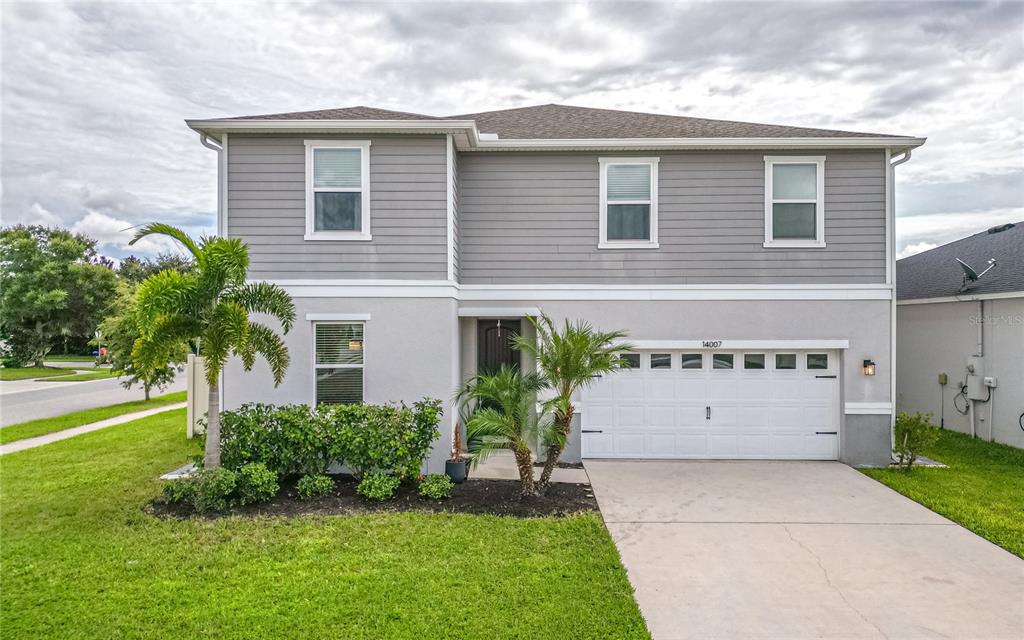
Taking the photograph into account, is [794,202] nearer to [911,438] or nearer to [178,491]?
[911,438]

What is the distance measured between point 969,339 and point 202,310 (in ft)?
47.5

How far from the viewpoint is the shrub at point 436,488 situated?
23.1ft

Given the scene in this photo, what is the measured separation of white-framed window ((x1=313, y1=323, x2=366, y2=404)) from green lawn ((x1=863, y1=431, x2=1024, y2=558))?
8.31 meters

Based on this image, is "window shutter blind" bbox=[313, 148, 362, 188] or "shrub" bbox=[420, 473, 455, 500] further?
"window shutter blind" bbox=[313, 148, 362, 188]

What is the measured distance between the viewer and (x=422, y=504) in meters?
6.84

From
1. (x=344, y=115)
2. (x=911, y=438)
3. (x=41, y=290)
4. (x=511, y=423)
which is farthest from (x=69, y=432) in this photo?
(x=41, y=290)

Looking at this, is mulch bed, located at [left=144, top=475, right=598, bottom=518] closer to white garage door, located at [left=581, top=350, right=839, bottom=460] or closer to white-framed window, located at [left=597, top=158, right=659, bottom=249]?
white garage door, located at [left=581, top=350, right=839, bottom=460]

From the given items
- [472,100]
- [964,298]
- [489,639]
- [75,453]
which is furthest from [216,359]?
[964,298]

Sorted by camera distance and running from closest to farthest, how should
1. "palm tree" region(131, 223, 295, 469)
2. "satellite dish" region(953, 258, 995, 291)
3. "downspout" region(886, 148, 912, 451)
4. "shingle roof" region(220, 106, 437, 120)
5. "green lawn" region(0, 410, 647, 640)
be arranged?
"green lawn" region(0, 410, 647, 640)
"palm tree" region(131, 223, 295, 469)
"shingle roof" region(220, 106, 437, 120)
"downspout" region(886, 148, 912, 451)
"satellite dish" region(953, 258, 995, 291)

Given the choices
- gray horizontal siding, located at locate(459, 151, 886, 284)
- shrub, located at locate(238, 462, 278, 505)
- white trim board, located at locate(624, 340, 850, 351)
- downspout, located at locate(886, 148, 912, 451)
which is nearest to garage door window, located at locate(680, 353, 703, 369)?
white trim board, located at locate(624, 340, 850, 351)

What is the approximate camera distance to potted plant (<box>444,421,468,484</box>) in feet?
25.7

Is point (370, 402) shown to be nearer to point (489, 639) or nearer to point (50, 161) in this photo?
point (489, 639)

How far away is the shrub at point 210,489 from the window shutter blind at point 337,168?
14.6ft

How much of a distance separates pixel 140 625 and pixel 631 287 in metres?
7.73
